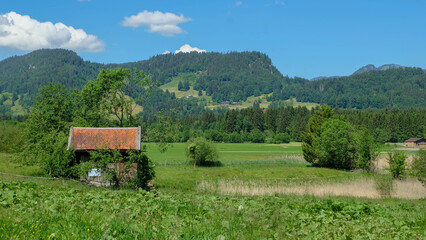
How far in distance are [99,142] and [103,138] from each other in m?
1.02

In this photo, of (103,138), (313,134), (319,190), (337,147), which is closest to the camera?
(103,138)

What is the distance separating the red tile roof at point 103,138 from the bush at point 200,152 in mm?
28988

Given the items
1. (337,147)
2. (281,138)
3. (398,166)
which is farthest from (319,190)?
(281,138)

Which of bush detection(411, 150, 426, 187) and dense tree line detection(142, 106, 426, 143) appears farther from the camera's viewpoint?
dense tree line detection(142, 106, 426, 143)

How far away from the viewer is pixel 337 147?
6194 centimetres

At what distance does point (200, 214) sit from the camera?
37.2ft

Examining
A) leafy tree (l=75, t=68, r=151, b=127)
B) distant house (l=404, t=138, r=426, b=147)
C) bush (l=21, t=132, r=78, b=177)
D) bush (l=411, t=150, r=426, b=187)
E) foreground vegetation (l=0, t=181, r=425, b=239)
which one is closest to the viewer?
foreground vegetation (l=0, t=181, r=425, b=239)

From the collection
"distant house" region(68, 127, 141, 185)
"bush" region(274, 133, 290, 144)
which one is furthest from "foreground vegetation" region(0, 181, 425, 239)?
"bush" region(274, 133, 290, 144)

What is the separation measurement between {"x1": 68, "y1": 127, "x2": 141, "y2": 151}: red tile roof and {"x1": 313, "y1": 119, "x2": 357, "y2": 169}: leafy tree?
39817mm

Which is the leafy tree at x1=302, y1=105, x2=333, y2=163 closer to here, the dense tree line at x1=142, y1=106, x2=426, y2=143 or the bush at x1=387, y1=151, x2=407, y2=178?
the bush at x1=387, y1=151, x2=407, y2=178

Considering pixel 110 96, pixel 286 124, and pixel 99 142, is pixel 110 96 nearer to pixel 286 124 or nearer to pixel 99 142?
pixel 99 142

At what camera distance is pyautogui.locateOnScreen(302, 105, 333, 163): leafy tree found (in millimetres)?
67856

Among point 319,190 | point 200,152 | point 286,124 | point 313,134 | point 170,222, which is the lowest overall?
point 319,190

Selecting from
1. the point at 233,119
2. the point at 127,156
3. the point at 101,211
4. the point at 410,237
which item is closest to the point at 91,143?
the point at 127,156
